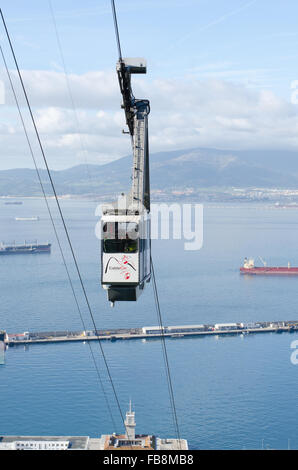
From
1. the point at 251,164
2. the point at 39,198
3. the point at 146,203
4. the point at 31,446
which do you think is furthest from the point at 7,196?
the point at 146,203

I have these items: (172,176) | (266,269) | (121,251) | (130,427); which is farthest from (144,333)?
(172,176)

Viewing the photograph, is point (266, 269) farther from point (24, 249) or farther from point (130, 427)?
point (130, 427)

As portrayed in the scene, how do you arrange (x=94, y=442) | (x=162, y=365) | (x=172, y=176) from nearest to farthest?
(x=94, y=442) → (x=162, y=365) → (x=172, y=176)

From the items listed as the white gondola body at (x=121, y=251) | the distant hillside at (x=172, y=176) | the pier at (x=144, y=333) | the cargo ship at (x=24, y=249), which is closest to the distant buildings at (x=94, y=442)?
the pier at (x=144, y=333)

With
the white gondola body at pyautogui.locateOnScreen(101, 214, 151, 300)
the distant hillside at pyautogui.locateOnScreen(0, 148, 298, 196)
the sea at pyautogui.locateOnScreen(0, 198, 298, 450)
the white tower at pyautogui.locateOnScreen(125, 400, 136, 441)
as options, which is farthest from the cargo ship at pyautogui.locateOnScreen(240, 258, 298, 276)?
the distant hillside at pyautogui.locateOnScreen(0, 148, 298, 196)

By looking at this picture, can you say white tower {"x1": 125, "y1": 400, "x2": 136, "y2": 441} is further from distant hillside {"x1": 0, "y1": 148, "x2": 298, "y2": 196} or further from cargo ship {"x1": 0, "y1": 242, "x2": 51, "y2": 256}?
distant hillside {"x1": 0, "y1": 148, "x2": 298, "y2": 196}
